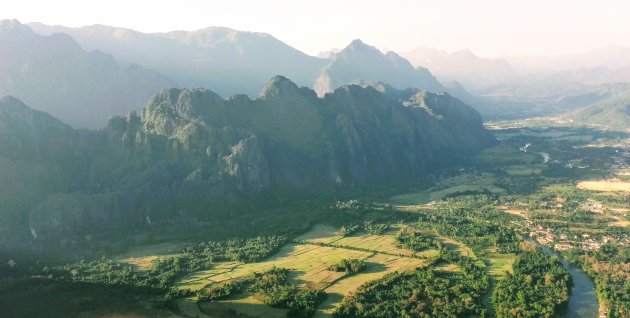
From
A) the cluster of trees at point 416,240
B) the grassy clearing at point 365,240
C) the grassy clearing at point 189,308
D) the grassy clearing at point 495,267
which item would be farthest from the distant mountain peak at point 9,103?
the grassy clearing at point 495,267

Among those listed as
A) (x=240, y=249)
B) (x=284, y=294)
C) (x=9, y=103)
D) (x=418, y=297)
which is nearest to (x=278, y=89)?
(x=9, y=103)

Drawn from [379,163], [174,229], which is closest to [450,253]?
[174,229]

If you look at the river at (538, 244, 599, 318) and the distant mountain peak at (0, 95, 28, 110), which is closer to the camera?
the river at (538, 244, 599, 318)

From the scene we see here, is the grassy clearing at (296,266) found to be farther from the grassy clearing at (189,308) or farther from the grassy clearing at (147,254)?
the grassy clearing at (147,254)

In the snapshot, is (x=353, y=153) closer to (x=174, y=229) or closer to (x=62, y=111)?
(x=174, y=229)

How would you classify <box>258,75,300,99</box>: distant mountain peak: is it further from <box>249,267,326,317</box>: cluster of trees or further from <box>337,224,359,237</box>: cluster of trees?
<box>249,267,326,317</box>: cluster of trees

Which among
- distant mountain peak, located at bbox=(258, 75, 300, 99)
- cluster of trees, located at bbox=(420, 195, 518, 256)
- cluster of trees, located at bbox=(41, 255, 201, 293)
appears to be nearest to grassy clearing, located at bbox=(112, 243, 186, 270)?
cluster of trees, located at bbox=(41, 255, 201, 293)
